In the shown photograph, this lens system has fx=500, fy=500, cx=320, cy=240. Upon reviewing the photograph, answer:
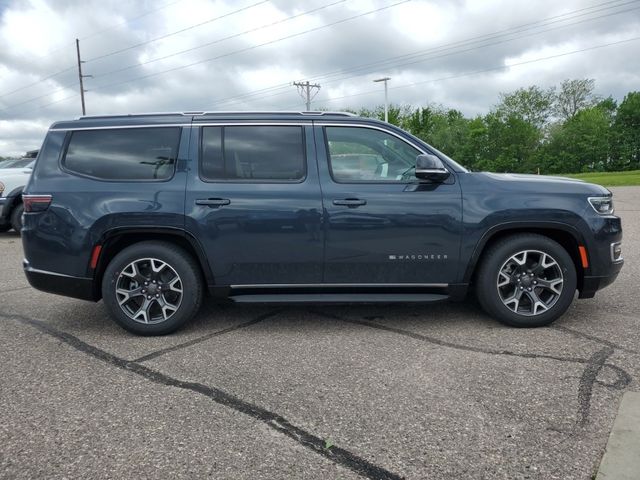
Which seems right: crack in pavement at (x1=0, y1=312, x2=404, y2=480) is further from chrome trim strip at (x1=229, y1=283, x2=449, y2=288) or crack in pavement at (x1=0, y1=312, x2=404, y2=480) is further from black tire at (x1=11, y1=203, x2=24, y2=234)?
black tire at (x1=11, y1=203, x2=24, y2=234)

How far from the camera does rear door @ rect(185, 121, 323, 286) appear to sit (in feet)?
13.4

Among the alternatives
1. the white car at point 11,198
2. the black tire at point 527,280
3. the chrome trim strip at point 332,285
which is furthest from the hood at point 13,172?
the black tire at point 527,280

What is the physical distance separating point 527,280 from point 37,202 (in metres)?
4.14

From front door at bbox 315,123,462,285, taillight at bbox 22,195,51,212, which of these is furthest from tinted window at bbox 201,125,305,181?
taillight at bbox 22,195,51,212

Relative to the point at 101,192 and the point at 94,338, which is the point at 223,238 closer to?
the point at 101,192

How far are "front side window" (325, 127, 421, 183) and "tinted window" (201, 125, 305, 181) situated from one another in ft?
0.97

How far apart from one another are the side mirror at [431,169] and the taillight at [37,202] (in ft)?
10.0

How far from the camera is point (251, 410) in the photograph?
292cm

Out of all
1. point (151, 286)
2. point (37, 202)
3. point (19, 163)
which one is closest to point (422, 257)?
point (151, 286)

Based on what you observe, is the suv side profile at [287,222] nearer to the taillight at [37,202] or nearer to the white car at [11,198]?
the taillight at [37,202]

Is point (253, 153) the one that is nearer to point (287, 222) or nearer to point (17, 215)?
point (287, 222)

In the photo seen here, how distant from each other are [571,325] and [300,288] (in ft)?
7.82

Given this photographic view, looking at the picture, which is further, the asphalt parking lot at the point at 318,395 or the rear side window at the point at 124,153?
the rear side window at the point at 124,153

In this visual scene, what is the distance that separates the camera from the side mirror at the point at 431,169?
4.01 m
